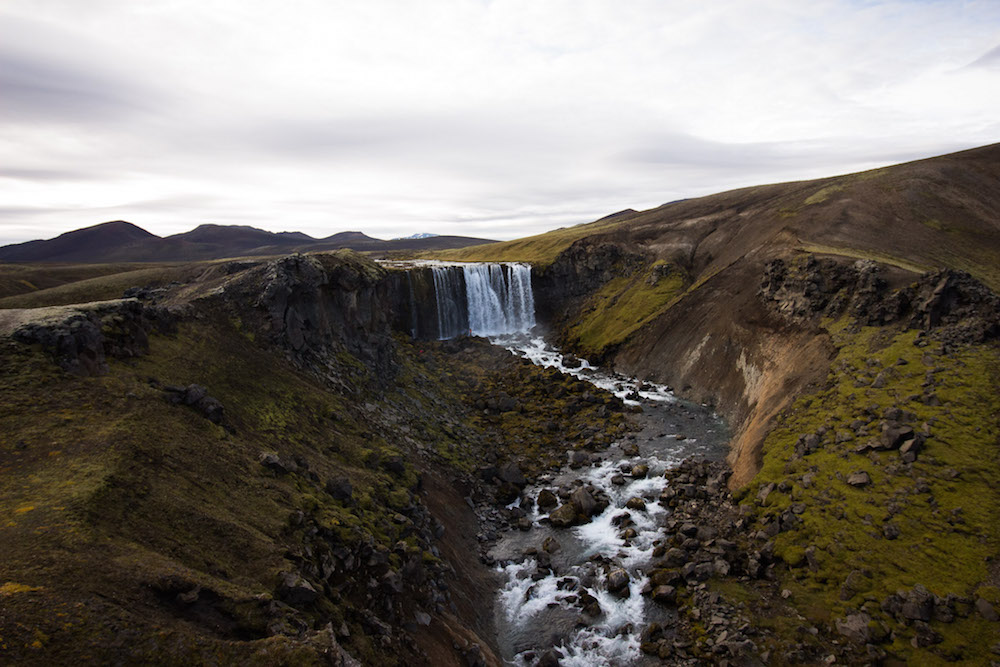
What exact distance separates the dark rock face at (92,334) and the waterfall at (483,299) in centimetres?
4841

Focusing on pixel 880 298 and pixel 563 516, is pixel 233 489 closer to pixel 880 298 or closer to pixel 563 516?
pixel 563 516

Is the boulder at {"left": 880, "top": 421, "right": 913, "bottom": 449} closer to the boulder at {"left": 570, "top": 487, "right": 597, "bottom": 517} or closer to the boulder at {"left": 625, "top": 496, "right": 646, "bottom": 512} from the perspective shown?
the boulder at {"left": 625, "top": 496, "right": 646, "bottom": 512}

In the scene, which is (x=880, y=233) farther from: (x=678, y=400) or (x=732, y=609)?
(x=732, y=609)

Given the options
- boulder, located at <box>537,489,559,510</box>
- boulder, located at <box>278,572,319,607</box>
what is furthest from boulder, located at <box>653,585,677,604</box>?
boulder, located at <box>278,572,319,607</box>

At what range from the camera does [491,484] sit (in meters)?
32.5

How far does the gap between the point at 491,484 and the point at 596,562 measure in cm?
997

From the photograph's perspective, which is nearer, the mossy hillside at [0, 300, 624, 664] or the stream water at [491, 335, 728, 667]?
the mossy hillside at [0, 300, 624, 664]

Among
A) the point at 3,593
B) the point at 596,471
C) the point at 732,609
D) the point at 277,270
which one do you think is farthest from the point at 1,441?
the point at 596,471

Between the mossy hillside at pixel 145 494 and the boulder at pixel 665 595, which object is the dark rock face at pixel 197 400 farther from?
the boulder at pixel 665 595

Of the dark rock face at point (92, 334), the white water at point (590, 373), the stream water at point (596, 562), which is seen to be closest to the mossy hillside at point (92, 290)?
the dark rock face at point (92, 334)

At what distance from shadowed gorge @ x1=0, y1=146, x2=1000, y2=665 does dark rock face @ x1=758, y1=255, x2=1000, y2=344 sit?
17cm

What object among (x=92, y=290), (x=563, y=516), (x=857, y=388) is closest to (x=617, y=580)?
(x=563, y=516)

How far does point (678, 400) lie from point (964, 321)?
72.2ft

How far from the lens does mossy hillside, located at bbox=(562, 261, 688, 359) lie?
61812 mm
